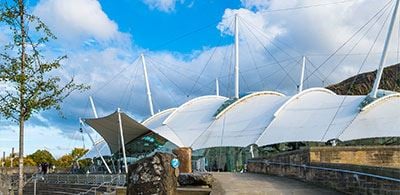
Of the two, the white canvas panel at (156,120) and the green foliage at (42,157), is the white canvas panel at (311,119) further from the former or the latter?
the green foliage at (42,157)

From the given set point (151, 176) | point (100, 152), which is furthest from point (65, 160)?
point (151, 176)

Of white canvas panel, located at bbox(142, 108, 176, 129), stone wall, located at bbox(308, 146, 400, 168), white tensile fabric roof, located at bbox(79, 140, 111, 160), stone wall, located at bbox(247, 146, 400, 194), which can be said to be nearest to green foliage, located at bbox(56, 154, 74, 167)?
white tensile fabric roof, located at bbox(79, 140, 111, 160)

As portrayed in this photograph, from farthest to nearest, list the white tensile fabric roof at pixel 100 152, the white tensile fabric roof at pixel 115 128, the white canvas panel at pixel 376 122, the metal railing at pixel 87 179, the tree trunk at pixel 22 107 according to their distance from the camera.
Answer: the white tensile fabric roof at pixel 100 152
the white tensile fabric roof at pixel 115 128
the white canvas panel at pixel 376 122
the metal railing at pixel 87 179
the tree trunk at pixel 22 107

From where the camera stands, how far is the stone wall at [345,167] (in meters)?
9.35

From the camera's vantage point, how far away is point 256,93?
50.3 meters

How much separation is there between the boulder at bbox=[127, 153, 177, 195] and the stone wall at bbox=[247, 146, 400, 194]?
372cm

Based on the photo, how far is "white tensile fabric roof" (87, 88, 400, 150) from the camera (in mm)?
36031

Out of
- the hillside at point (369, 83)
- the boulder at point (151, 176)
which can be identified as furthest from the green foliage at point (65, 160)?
the boulder at point (151, 176)

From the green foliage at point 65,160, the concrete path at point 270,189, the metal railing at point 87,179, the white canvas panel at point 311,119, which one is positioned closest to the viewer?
the concrete path at point 270,189

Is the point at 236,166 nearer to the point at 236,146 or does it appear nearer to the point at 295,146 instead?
the point at 236,146

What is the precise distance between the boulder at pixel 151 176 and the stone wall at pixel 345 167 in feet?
12.2

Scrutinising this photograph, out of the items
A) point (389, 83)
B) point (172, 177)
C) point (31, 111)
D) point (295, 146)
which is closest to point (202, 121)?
point (295, 146)

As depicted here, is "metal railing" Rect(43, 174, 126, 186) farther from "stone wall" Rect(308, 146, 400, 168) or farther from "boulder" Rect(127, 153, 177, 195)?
"boulder" Rect(127, 153, 177, 195)

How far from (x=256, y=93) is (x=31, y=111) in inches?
1525
